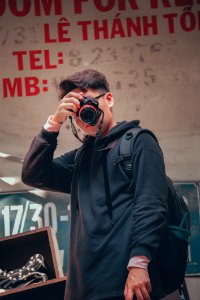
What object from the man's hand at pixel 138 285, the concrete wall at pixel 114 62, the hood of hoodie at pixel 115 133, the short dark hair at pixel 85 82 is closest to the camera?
the man's hand at pixel 138 285

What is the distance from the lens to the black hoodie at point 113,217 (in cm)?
178

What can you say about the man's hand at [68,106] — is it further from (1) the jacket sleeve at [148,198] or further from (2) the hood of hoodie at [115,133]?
(1) the jacket sleeve at [148,198]

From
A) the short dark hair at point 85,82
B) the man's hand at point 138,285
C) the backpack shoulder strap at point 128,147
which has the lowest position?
the man's hand at point 138,285

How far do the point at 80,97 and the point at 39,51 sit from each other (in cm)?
145

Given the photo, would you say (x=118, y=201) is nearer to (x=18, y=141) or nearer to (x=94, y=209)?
(x=94, y=209)

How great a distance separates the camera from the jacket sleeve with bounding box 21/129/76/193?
2.14 m

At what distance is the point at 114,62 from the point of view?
3426mm

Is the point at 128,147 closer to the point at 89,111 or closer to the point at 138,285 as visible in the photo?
the point at 89,111

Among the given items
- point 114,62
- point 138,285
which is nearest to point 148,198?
point 138,285

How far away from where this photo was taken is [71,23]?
3.46 meters

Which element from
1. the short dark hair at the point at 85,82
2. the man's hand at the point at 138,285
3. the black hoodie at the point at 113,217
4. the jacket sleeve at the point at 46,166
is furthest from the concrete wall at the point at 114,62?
the man's hand at the point at 138,285

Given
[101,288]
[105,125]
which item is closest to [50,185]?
[105,125]

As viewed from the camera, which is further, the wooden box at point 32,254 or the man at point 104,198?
the wooden box at point 32,254

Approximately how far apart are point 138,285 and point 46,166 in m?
0.70
